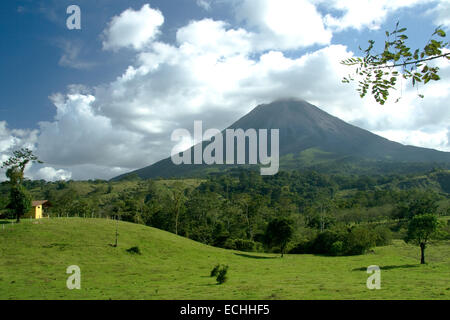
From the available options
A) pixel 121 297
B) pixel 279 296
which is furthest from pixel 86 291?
pixel 279 296

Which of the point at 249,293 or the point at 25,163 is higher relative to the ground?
the point at 25,163

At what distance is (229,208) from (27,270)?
204ft

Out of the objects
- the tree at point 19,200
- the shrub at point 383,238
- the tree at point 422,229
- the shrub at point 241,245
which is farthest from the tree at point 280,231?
the tree at point 19,200

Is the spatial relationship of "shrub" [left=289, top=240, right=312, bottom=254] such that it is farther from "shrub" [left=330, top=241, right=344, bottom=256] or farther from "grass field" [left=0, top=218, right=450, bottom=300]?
"grass field" [left=0, top=218, right=450, bottom=300]

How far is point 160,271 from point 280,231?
2568 cm

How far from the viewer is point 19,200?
42.9 meters

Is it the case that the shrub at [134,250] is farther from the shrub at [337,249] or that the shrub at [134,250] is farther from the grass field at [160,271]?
the shrub at [337,249]

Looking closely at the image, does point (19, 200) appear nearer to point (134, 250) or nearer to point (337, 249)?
point (134, 250)

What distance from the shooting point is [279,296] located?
662 inches

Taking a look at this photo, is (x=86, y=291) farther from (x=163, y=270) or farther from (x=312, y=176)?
(x=312, y=176)

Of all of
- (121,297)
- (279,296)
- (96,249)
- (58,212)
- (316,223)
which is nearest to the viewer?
(279,296)

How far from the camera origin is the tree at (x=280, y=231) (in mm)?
52375
